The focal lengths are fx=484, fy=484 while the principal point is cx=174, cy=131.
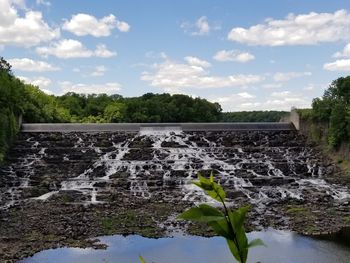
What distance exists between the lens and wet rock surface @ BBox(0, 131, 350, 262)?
2184cm

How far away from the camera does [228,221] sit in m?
1.55

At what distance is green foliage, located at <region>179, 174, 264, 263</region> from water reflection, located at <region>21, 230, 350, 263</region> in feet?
51.5

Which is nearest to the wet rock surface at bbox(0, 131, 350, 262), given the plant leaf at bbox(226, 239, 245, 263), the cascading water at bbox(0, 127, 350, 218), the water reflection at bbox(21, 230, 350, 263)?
the cascading water at bbox(0, 127, 350, 218)

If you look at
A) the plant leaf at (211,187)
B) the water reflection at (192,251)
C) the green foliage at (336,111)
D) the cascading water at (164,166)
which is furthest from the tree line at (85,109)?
the plant leaf at (211,187)

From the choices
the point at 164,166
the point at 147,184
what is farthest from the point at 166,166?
the point at 147,184

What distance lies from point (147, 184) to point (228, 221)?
94.9 feet

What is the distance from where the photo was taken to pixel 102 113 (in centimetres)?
6500

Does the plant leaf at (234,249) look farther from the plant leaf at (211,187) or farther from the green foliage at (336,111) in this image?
the green foliage at (336,111)

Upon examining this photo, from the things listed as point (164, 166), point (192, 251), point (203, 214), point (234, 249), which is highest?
point (203, 214)

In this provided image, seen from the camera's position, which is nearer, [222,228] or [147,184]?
[222,228]

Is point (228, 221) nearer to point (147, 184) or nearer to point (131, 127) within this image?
point (147, 184)

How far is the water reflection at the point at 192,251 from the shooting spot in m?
17.3

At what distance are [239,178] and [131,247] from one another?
552 inches

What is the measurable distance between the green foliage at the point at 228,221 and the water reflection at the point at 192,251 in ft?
51.5
